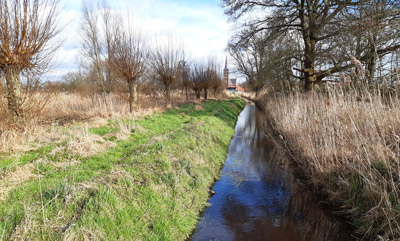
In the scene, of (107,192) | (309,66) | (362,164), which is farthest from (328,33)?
(107,192)

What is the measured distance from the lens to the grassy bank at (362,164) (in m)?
3.32

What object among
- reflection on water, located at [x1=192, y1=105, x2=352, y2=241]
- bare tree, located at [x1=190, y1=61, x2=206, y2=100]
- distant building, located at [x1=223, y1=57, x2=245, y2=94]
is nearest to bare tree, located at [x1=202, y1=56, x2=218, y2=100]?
bare tree, located at [x1=190, y1=61, x2=206, y2=100]

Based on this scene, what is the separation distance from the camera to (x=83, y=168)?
4.54 metres

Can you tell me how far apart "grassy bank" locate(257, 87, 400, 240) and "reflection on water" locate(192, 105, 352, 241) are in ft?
1.32

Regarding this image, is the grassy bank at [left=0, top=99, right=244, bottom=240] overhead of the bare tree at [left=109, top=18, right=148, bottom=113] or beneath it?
beneath

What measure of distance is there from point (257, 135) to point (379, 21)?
250 inches

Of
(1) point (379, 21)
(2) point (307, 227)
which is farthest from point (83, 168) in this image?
(1) point (379, 21)

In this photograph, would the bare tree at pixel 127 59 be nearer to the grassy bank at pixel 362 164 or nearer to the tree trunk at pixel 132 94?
the tree trunk at pixel 132 94

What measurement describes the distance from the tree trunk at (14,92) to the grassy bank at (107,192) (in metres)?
1.25

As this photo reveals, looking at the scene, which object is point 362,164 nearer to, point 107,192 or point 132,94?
point 107,192

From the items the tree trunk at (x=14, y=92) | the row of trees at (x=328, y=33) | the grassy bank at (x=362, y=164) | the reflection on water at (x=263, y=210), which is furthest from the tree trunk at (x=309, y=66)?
the tree trunk at (x=14, y=92)

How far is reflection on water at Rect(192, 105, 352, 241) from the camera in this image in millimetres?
3863

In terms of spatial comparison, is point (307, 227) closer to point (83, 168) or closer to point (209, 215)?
point (209, 215)

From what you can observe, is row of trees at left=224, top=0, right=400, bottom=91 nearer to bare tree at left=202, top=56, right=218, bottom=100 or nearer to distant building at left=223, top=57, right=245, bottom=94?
bare tree at left=202, top=56, right=218, bottom=100
